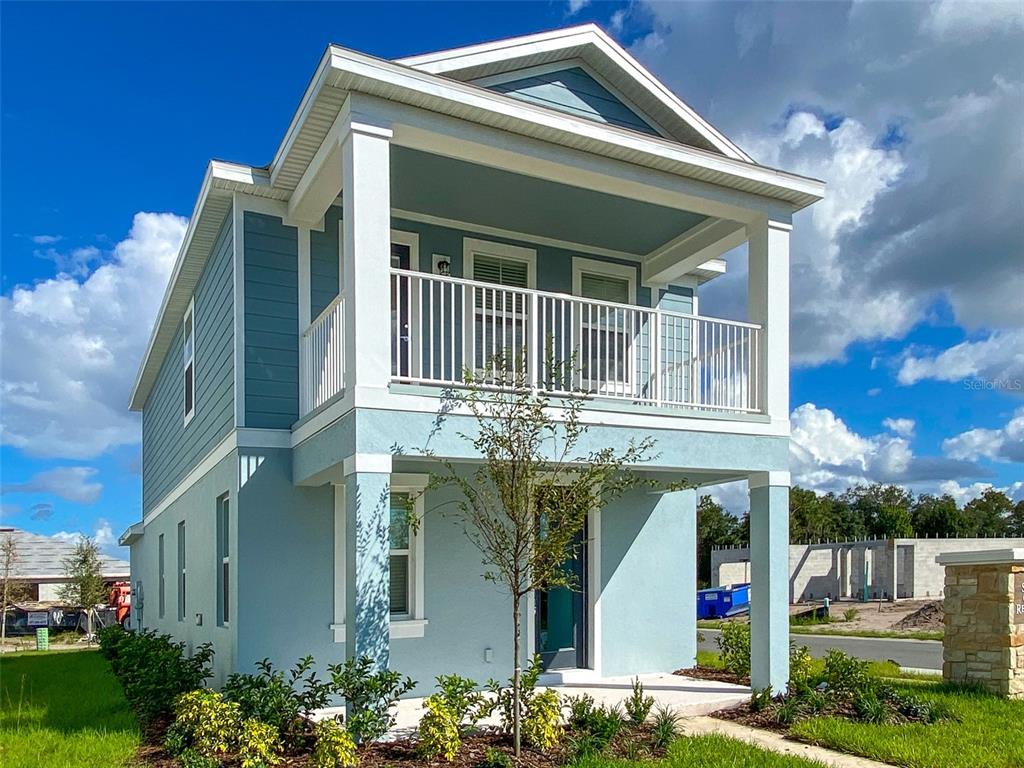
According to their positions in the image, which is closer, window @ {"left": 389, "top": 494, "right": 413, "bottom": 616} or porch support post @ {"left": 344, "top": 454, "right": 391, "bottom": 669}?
porch support post @ {"left": 344, "top": 454, "right": 391, "bottom": 669}

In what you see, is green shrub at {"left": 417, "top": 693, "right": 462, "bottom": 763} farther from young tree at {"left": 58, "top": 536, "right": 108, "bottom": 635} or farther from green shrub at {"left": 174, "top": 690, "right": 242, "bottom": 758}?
young tree at {"left": 58, "top": 536, "right": 108, "bottom": 635}

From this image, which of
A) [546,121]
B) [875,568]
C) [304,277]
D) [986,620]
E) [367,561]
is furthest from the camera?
[875,568]

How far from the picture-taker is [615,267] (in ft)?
38.8

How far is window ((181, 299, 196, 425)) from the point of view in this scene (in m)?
12.8

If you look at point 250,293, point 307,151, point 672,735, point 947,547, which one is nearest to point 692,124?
point 307,151

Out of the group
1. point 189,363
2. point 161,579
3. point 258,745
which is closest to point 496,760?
point 258,745

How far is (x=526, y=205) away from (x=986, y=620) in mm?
7392

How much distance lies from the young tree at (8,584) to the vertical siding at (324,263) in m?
21.4

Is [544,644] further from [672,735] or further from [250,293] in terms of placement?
Answer: [250,293]

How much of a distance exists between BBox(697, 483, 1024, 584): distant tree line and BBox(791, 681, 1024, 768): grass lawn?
3403cm

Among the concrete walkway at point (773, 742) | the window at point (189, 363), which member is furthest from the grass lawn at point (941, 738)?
the window at point (189, 363)

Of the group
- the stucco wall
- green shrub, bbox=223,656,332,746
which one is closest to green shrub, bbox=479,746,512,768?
green shrub, bbox=223,656,332,746

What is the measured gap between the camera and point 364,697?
6957mm

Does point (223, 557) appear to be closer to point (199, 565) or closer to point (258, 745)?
point (199, 565)
